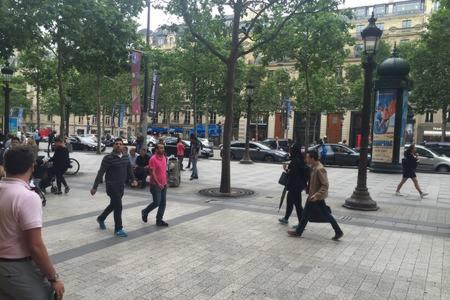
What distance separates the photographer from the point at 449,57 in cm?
3116

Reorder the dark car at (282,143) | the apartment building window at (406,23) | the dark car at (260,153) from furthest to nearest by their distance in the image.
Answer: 1. the apartment building window at (406,23)
2. the dark car at (282,143)
3. the dark car at (260,153)

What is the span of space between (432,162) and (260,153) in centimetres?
987

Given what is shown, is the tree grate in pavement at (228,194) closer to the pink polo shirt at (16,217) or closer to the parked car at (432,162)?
the pink polo shirt at (16,217)

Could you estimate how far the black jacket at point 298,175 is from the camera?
8188mm

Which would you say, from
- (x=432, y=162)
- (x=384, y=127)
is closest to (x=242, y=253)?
(x=384, y=127)

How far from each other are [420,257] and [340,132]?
5513cm

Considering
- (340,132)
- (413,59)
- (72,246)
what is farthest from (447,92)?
(72,246)

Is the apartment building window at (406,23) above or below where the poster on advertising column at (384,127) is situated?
above

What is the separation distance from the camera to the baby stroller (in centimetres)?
1048

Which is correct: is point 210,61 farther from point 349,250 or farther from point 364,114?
point 349,250

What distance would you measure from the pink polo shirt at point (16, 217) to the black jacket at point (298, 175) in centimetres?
599

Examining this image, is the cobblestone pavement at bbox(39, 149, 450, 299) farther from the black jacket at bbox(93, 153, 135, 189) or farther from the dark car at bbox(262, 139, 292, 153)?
the dark car at bbox(262, 139, 292, 153)

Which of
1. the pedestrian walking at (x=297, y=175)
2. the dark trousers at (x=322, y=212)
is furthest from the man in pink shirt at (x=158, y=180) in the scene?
the dark trousers at (x=322, y=212)

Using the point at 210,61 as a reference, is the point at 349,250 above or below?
below
